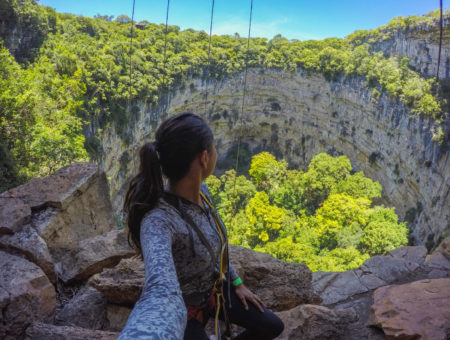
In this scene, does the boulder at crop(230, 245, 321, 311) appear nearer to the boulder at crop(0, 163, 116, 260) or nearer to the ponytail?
the boulder at crop(0, 163, 116, 260)

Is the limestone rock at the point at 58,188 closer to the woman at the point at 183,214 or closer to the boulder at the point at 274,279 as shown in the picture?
the boulder at the point at 274,279

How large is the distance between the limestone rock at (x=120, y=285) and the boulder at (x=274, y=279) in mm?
919

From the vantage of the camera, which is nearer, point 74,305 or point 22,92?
point 74,305

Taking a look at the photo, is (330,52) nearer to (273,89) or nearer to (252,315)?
(273,89)

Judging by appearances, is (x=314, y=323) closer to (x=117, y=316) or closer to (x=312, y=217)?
(x=117, y=316)

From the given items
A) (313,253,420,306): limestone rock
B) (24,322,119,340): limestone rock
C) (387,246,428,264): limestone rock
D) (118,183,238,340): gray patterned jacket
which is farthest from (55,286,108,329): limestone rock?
(387,246,428,264): limestone rock

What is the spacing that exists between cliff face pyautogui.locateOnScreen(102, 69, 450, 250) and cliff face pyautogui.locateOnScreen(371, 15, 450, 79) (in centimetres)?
379

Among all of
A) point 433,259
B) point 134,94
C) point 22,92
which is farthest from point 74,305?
point 134,94

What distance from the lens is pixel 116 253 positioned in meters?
3.32

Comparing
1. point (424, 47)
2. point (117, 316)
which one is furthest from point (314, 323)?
point (424, 47)

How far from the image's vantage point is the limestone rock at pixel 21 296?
1801mm

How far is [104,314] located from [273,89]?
31.7m

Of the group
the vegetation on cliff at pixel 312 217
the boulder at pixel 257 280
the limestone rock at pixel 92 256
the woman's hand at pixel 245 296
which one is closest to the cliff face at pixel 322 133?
the vegetation on cliff at pixel 312 217

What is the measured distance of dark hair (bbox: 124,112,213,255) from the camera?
125 cm
